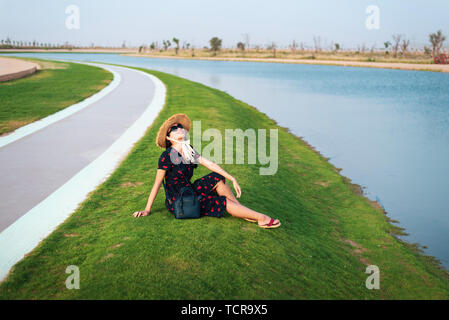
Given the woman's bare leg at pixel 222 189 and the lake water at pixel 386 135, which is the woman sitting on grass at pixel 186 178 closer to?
the woman's bare leg at pixel 222 189

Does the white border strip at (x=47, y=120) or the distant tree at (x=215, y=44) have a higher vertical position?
the distant tree at (x=215, y=44)

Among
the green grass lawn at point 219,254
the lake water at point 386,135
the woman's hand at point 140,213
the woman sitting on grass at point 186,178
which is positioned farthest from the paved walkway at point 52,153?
the lake water at point 386,135

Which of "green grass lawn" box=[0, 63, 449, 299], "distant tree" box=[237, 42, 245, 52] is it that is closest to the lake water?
"green grass lawn" box=[0, 63, 449, 299]

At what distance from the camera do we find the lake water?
32.9ft

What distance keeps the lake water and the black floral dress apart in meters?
4.66

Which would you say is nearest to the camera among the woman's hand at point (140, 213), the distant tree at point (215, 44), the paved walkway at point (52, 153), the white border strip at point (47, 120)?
the woman's hand at point (140, 213)

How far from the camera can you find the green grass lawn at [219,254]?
4199 millimetres

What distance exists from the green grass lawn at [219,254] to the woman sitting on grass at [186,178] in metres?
0.19

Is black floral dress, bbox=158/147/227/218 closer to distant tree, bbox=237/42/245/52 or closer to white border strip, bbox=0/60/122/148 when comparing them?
white border strip, bbox=0/60/122/148

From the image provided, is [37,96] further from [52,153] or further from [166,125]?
[166,125]

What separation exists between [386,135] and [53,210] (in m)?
16.6

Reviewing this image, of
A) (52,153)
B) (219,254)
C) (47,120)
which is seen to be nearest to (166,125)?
(219,254)

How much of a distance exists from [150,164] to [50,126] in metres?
4.99
